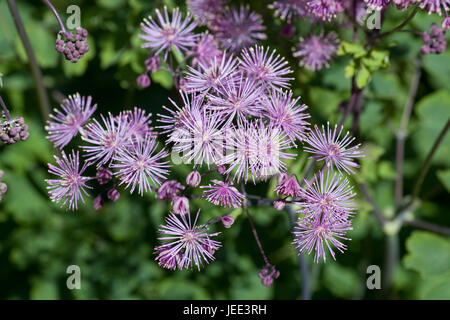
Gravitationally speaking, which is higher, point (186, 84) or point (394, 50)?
point (394, 50)

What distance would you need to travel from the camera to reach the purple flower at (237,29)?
2.25 m

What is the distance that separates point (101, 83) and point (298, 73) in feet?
4.88

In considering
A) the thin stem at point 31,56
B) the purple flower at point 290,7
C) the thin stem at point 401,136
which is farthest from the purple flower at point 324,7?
the thin stem at point 31,56

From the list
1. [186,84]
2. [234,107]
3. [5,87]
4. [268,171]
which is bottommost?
[268,171]

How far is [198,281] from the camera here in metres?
2.85

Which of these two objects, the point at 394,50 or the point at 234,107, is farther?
the point at 394,50

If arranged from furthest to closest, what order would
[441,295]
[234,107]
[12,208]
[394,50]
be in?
[12,208]
[394,50]
[441,295]
[234,107]

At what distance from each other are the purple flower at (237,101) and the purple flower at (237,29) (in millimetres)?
440

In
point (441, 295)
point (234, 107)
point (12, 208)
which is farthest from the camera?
point (12, 208)

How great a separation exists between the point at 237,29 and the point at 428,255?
1.66 m

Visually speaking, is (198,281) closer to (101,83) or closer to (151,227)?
(151,227)

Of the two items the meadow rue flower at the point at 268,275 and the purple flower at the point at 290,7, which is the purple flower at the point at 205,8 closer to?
the purple flower at the point at 290,7

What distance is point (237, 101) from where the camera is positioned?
1.80 metres

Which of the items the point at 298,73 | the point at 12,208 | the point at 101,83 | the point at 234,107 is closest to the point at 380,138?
the point at 298,73
